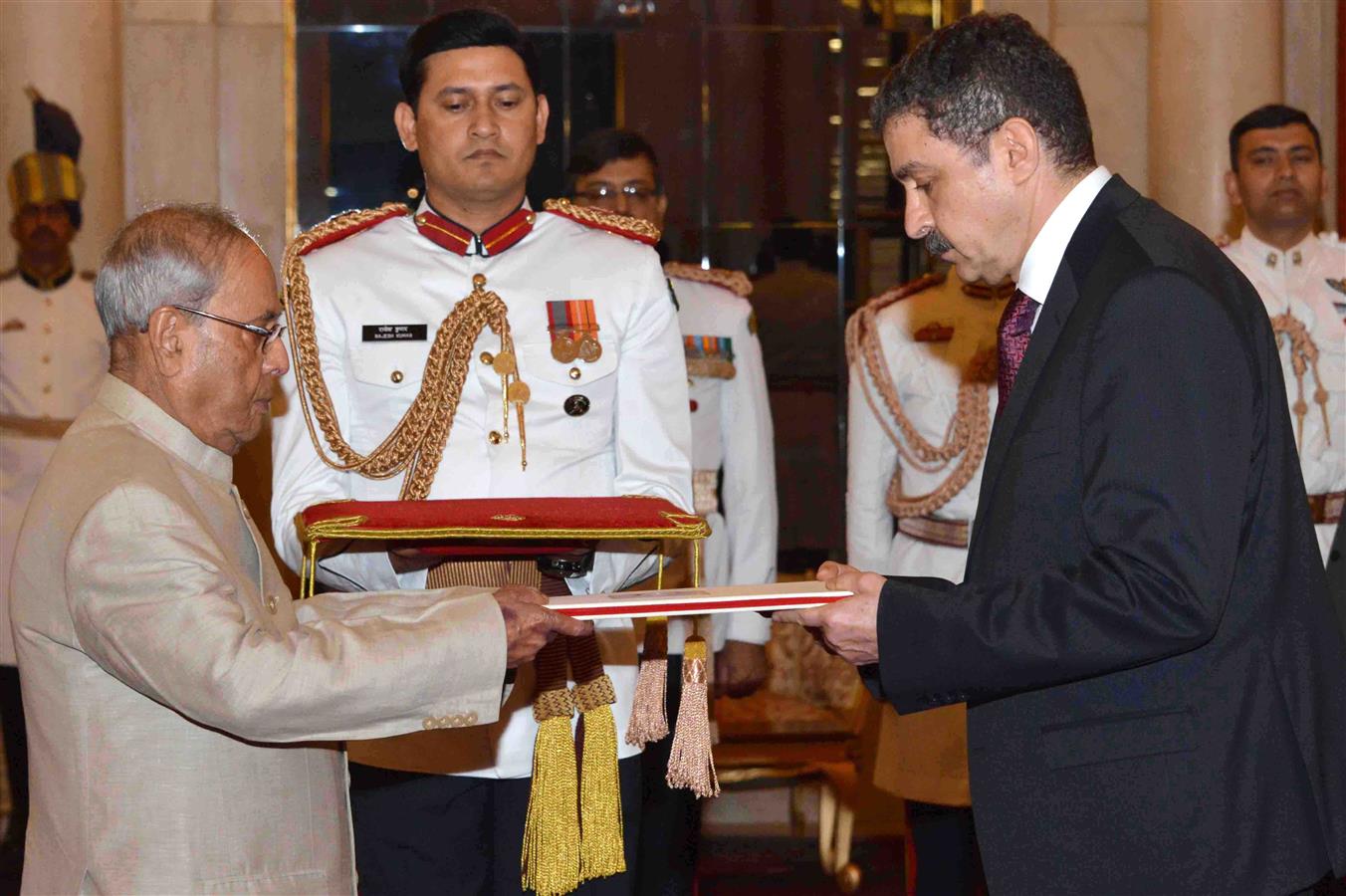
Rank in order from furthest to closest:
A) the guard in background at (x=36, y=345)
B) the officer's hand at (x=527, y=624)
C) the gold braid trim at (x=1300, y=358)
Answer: the guard in background at (x=36, y=345) < the gold braid trim at (x=1300, y=358) < the officer's hand at (x=527, y=624)

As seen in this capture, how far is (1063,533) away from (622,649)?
1199 mm

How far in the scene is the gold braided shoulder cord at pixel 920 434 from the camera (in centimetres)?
454

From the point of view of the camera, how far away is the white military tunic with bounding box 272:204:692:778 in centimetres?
300

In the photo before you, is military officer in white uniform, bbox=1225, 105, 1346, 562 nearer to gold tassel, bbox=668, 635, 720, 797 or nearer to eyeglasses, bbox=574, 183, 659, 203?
eyeglasses, bbox=574, 183, 659, 203

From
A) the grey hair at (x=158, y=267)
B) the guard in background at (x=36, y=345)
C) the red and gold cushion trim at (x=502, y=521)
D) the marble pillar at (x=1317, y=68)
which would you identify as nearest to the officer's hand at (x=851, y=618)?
the red and gold cushion trim at (x=502, y=521)

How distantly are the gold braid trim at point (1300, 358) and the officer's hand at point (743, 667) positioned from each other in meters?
1.92

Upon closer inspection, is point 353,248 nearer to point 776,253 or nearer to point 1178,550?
point 1178,550

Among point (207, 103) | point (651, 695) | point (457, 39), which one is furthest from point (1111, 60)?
point (651, 695)

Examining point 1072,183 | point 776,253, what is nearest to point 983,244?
point 1072,183

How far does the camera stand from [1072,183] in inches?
91.2

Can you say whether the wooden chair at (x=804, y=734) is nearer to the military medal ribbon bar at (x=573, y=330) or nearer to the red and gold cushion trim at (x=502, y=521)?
the military medal ribbon bar at (x=573, y=330)

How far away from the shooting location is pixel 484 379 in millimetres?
3107

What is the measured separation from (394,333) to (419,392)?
140 mm

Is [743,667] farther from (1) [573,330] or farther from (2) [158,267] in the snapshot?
(2) [158,267]
